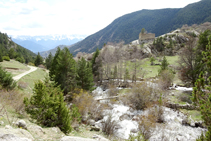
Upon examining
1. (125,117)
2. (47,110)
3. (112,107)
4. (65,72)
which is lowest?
(125,117)

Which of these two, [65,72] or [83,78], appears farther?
[83,78]

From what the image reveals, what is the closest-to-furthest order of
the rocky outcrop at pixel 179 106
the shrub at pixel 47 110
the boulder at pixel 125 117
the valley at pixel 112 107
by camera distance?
1. the valley at pixel 112 107
2. the shrub at pixel 47 110
3. the rocky outcrop at pixel 179 106
4. the boulder at pixel 125 117

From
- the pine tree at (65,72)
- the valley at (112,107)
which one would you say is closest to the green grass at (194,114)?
the valley at (112,107)

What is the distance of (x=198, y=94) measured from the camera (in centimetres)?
784

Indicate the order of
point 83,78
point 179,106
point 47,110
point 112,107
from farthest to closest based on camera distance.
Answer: point 83,78
point 112,107
point 179,106
point 47,110

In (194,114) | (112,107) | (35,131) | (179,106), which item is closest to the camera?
(35,131)

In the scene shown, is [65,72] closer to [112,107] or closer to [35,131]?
[112,107]

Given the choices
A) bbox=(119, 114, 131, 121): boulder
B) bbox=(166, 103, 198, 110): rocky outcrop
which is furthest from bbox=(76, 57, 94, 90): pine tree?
bbox=(166, 103, 198, 110): rocky outcrop

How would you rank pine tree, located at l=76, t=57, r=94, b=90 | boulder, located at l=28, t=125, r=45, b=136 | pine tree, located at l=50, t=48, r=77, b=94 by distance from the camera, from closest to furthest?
boulder, located at l=28, t=125, r=45, b=136, pine tree, located at l=50, t=48, r=77, b=94, pine tree, located at l=76, t=57, r=94, b=90

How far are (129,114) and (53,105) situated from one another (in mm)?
12868

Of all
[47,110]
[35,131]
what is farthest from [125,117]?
[35,131]

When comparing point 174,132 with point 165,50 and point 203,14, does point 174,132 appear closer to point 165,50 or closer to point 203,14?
point 165,50

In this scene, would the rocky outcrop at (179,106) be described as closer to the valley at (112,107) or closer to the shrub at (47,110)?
the valley at (112,107)

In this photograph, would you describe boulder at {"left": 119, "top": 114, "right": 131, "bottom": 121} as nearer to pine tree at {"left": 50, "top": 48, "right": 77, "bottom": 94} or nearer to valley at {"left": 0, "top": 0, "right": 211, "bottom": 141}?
valley at {"left": 0, "top": 0, "right": 211, "bottom": 141}
